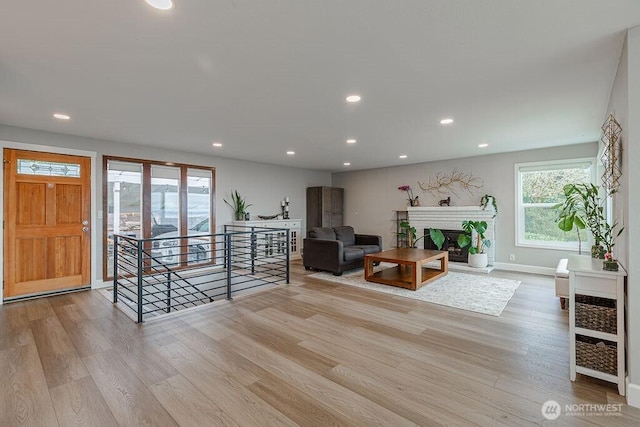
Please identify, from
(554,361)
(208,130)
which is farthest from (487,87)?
(208,130)

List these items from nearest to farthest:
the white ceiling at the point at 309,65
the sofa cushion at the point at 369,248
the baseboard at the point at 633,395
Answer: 1. the white ceiling at the point at 309,65
2. the baseboard at the point at 633,395
3. the sofa cushion at the point at 369,248

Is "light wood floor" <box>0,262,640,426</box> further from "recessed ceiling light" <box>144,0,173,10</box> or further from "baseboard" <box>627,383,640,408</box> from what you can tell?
"recessed ceiling light" <box>144,0,173,10</box>

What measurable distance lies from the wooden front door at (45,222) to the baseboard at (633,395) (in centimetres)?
628

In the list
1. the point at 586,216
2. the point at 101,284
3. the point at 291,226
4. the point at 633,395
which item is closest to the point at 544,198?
the point at 586,216

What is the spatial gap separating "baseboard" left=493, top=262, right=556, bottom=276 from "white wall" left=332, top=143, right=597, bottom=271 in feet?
0.20

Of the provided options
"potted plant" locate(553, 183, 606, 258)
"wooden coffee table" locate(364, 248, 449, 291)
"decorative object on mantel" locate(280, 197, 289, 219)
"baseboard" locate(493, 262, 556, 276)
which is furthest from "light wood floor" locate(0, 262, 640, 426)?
"decorative object on mantel" locate(280, 197, 289, 219)

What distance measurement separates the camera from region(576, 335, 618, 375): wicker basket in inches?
81.4

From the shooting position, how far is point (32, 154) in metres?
4.18

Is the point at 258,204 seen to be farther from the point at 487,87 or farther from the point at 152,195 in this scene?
the point at 487,87

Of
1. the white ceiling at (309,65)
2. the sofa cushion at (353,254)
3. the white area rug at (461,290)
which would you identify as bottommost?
the white area rug at (461,290)

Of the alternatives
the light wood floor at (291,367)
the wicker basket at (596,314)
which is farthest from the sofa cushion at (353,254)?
the wicker basket at (596,314)

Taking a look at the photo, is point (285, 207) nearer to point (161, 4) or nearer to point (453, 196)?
point (453, 196)

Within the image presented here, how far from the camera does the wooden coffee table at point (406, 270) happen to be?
14.9 feet

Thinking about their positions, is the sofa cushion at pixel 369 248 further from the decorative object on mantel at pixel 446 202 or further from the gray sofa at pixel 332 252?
the decorative object on mantel at pixel 446 202
